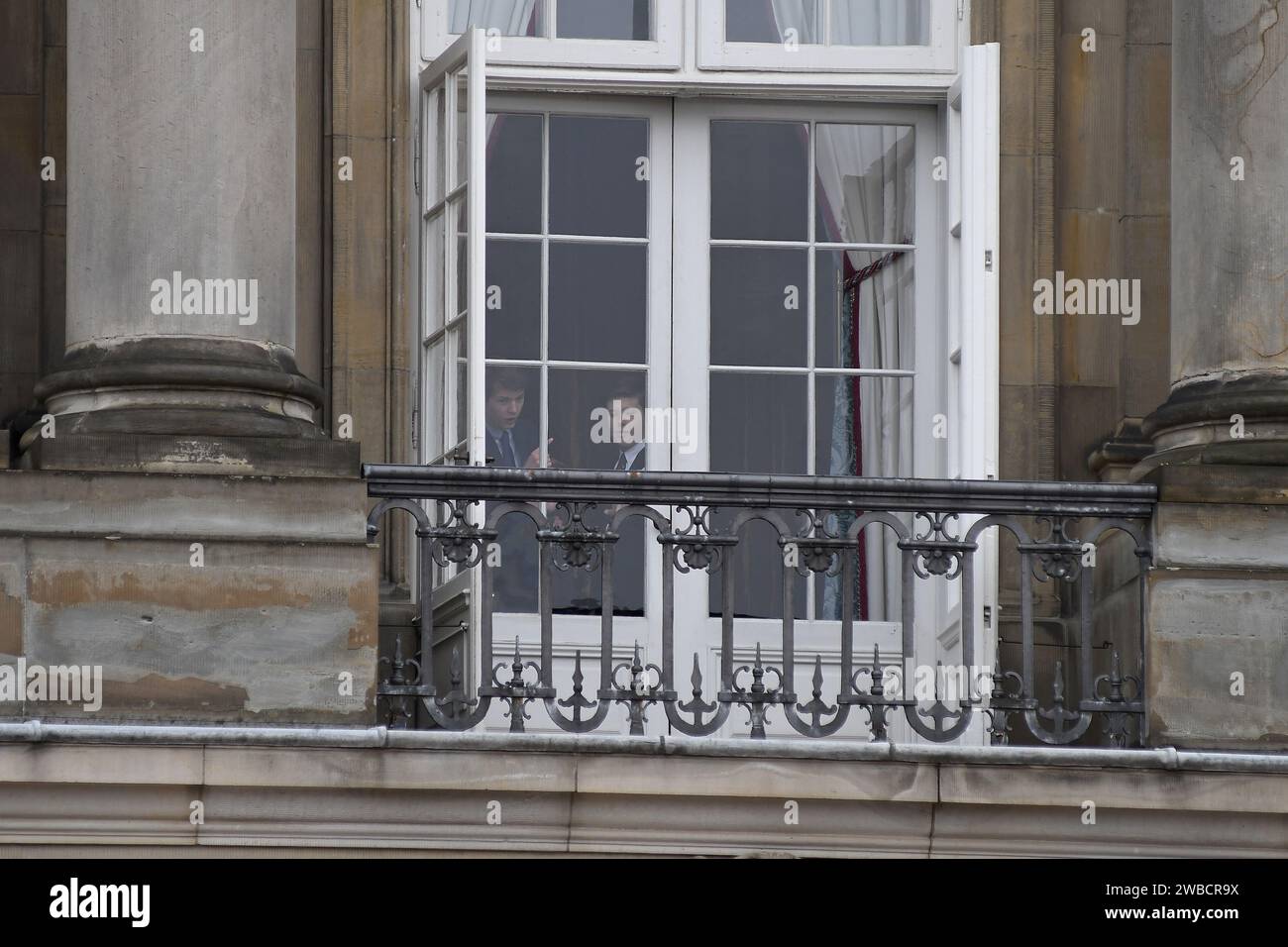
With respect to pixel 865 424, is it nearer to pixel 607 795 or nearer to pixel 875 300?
pixel 875 300

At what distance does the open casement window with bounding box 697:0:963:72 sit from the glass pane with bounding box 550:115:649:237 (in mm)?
517

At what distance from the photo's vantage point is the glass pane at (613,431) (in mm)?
11602

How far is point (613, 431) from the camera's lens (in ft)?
38.4

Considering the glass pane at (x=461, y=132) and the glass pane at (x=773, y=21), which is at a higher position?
the glass pane at (x=773, y=21)

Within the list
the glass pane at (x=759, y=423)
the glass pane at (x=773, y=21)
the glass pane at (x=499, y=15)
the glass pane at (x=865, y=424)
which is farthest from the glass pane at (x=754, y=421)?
the glass pane at (x=499, y=15)

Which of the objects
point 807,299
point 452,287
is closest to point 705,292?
point 807,299

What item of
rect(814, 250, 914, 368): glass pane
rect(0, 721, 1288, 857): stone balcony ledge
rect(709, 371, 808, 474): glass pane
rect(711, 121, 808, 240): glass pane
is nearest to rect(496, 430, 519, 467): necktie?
rect(709, 371, 808, 474): glass pane

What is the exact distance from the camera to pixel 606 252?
1184 centimetres

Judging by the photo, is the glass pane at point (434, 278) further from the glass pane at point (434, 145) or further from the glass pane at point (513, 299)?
the glass pane at point (513, 299)

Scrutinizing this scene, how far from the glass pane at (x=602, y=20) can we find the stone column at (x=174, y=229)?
2.46 metres

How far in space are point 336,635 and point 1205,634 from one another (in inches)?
125

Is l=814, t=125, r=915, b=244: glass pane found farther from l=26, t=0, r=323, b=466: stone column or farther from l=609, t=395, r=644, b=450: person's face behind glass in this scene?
l=26, t=0, r=323, b=466: stone column

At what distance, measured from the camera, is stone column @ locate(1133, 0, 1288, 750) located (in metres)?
9.62
